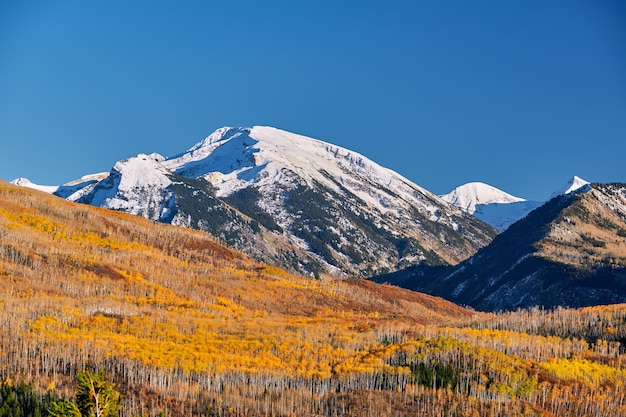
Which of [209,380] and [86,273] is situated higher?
[86,273]

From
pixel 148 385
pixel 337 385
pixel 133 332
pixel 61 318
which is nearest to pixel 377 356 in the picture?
pixel 337 385

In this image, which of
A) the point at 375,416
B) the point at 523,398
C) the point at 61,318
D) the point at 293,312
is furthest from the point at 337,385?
the point at 293,312

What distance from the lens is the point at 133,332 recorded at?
139 meters

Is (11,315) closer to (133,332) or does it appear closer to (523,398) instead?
(133,332)

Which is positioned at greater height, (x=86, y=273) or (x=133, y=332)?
(x=86, y=273)

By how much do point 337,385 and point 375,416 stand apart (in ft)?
Answer: 42.8

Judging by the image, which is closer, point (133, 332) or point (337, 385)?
point (337, 385)

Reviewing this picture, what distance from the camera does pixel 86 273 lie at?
18625cm

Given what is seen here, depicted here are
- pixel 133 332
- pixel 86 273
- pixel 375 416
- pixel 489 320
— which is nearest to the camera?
pixel 375 416

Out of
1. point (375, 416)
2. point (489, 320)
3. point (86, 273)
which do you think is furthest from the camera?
point (86, 273)

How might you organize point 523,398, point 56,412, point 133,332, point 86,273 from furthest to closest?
point 86,273 → point 133,332 → point 523,398 → point 56,412

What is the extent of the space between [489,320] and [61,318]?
90.7 m

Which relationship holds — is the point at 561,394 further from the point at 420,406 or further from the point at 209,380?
the point at 209,380

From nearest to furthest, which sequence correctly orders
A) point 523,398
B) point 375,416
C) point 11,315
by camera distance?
point 375,416
point 523,398
point 11,315
